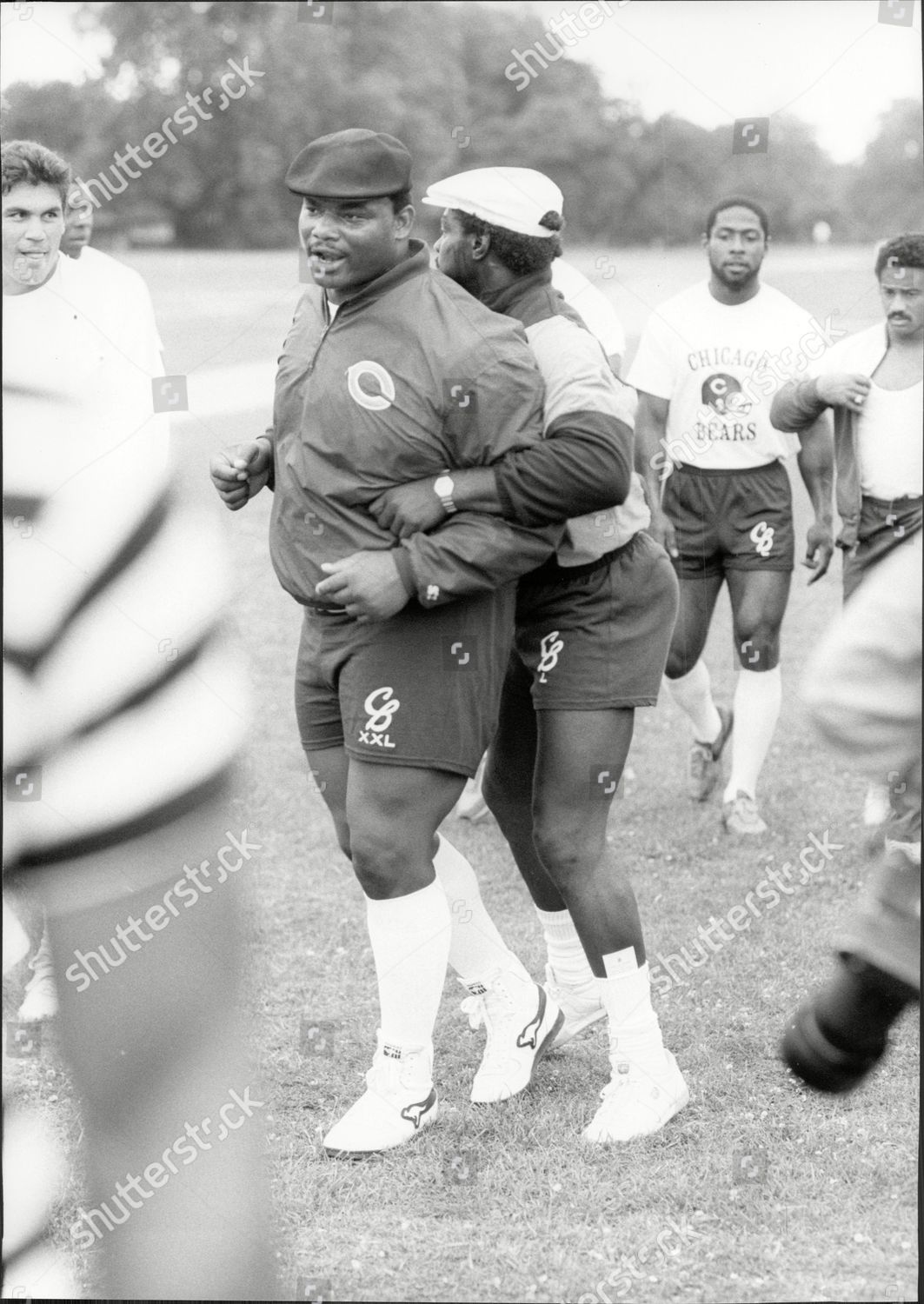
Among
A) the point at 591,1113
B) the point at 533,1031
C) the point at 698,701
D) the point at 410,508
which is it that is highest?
the point at 410,508

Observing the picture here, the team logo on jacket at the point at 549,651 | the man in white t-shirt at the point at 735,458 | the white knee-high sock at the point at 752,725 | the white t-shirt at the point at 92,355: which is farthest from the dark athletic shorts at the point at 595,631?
the white knee-high sock at the point at 752,725

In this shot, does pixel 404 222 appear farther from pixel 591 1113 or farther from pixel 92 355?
pixel 591 1113

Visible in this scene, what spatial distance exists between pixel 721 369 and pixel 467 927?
2.28m

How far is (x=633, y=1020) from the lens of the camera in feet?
10.8

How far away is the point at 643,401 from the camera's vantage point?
5051 mm

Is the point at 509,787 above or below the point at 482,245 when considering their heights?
below

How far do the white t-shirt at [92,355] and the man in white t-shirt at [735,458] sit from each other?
6.16 ft

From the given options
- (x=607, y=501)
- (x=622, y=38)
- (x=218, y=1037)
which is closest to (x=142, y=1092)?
(x=218, y=1037)

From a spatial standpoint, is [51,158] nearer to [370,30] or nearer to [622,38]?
[622,38]

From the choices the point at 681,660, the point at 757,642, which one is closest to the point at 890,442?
the point at 757,642

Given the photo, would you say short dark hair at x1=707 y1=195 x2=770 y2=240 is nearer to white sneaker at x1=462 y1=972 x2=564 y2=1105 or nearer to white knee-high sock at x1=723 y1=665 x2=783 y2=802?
white knee-high sock at x1=723 y1=665 x2=783 y2=802

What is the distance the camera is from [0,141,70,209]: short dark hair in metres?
2.91
